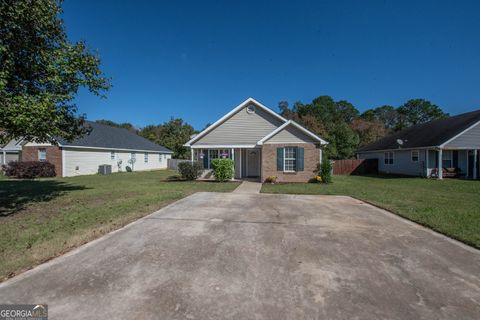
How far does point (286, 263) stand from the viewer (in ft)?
12.5

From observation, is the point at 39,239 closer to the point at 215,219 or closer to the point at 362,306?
the point at 215,219

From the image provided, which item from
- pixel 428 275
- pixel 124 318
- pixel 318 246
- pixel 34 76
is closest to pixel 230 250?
pixel 318 246

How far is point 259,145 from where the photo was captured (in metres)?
16.5

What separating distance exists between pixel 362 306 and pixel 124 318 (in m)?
2.63

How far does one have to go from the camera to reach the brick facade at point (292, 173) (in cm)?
1495

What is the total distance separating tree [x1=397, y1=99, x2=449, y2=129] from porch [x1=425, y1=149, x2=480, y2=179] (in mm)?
41026

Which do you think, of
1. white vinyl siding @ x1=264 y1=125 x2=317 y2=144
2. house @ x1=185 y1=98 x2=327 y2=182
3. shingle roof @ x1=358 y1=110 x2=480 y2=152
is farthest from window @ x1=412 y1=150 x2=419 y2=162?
white vinyl siding @ x1=264 y1=125 x2=317 y2=144

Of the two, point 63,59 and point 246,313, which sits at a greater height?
point 63,59

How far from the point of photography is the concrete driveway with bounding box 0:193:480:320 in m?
2.68

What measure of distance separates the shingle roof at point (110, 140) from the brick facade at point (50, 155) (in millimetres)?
1225

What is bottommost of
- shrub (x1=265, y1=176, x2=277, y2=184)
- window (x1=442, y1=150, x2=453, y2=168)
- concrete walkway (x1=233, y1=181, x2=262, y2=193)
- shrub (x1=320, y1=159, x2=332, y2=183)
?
concrete walkway (x1=233, y1=181, x2=262, y2=193)


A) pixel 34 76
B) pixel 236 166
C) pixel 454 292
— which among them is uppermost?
pixel 34 76

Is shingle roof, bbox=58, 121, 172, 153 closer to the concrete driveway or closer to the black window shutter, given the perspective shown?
the black window shutter

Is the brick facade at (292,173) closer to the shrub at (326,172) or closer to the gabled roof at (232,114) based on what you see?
the shrub at (326,172)
